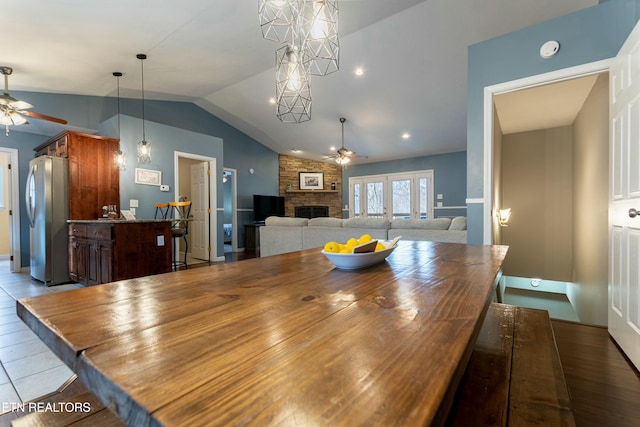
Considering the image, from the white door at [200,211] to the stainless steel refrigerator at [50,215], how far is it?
222cm

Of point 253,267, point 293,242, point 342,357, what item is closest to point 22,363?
point 253,267

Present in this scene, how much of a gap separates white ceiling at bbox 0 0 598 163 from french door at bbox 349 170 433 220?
1720mm

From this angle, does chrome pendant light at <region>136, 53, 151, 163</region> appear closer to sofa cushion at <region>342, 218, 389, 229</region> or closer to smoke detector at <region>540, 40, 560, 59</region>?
sofa cushion at <region>342, 218, 389, 229</region>

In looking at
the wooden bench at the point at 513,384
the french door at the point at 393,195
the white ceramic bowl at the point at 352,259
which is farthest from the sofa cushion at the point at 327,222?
the french door at the point at 393,195

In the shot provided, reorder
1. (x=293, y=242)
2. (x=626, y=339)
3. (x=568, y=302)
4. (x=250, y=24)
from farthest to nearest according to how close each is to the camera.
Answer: (x=293, y=242)
(x=568, y=302)
(x=250, y=24)
(x=626, y=339)

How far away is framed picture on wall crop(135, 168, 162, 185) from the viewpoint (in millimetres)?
4742

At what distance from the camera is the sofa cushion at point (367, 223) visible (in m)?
3.85

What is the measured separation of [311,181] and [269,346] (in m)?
8.68

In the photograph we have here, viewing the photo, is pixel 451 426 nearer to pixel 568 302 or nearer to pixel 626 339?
pixel 626 339

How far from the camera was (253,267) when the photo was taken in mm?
1172

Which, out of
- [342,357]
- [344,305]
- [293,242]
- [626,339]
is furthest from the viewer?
[293,242]

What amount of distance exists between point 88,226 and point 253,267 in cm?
358

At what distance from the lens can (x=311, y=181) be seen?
9062mm

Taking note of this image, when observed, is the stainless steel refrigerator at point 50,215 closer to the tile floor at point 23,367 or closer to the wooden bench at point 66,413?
the tile floor at point 23,367
